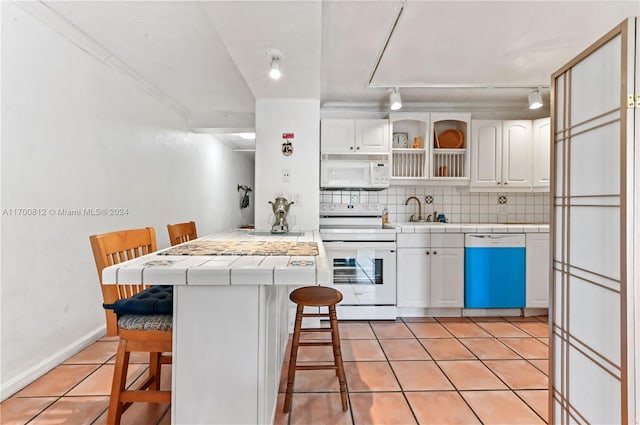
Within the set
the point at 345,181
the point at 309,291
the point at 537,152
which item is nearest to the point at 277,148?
the point at 345,181

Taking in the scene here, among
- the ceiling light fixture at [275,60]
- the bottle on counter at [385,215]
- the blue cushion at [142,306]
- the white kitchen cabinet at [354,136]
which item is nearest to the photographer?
the blue cushion at [142,306]

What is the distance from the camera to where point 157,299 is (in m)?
1.35

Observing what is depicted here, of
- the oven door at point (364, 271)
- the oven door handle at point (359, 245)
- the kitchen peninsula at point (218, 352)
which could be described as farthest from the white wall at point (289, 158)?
the kitchen peninsula at point (218, 352)

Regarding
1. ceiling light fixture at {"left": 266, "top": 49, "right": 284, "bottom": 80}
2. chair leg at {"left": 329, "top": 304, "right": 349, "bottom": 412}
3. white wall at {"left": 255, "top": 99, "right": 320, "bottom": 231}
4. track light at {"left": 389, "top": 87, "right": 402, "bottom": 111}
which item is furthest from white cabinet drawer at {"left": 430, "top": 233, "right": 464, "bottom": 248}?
ceiling light fixture at {"left": 266, "top": 49, "right": 284, "bottom": 80}

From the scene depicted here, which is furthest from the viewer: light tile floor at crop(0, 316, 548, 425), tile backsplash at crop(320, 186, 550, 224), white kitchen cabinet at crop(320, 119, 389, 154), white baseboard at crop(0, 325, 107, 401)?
tile backsplash at crop(320, 186, 550, 224)

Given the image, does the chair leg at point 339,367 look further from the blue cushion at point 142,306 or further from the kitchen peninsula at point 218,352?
the blue cushion at point 142,306

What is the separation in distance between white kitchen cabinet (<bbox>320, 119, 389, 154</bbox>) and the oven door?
105 cm

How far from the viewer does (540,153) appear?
3469mm

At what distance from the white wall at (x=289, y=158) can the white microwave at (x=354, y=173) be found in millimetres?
477

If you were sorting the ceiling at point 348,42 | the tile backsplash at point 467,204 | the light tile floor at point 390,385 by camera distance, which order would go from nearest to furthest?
the light tile floor at point 390,385 → the ceiling at point 348,42 → the tile backsplash at point 467,204

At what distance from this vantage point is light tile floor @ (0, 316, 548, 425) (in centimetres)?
161

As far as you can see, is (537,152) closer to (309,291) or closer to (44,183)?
(309,291)

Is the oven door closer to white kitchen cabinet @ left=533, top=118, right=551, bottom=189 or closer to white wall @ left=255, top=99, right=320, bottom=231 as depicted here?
white wall @ left=255, top=99, right=320, bottom=231

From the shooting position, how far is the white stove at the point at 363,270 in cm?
302
